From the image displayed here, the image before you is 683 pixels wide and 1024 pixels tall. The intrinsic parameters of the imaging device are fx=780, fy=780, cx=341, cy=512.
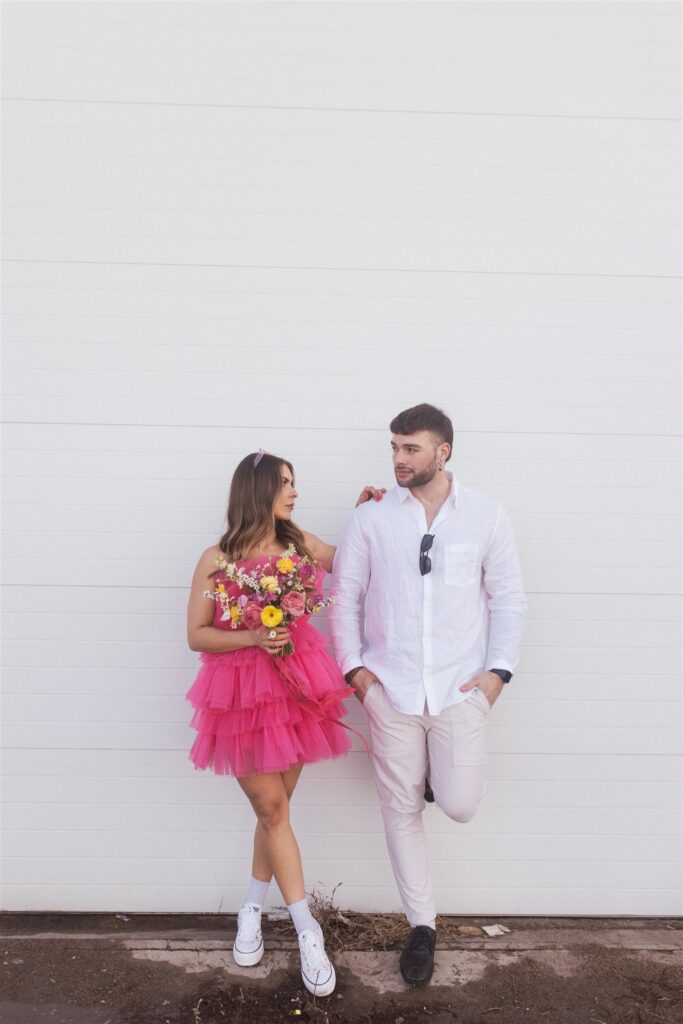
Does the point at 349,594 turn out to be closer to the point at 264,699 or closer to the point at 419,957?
the point at 264,699

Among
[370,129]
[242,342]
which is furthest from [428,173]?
[242,342]

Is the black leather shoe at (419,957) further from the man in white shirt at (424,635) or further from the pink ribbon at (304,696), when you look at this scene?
the pink ribbon at (304,696)

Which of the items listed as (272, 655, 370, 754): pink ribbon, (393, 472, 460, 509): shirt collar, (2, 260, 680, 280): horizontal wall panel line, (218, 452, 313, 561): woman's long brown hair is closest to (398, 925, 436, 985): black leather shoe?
(272, 655, 370, 754): pink ribbon

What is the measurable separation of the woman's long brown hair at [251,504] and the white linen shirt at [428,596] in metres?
0.29

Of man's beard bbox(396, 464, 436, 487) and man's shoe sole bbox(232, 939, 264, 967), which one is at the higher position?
man's beard bbox(396, 464, 436, 487)

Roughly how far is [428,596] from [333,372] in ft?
3.54

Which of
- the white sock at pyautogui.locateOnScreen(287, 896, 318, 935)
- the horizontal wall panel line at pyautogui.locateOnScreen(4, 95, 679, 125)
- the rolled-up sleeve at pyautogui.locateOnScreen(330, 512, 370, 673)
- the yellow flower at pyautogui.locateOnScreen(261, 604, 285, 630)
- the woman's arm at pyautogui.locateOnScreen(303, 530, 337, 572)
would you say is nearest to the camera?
the yellow flower at pyautogui.locateOnScreen(261, 604, 285, 630)

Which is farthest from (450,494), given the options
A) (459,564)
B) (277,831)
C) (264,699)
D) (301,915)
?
(301,915)

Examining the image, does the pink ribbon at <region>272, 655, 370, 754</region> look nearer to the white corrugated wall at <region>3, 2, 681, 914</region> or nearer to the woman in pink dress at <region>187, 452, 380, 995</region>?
the woman in pink dress at <region>187, 452, 380, 995</region>

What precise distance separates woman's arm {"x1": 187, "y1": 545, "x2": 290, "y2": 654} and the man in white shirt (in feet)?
1.41

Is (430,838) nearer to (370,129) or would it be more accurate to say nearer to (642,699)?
(642,699)

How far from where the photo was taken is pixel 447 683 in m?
2.89

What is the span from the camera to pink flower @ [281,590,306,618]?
2586mm

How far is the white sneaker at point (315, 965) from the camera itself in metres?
2.73
